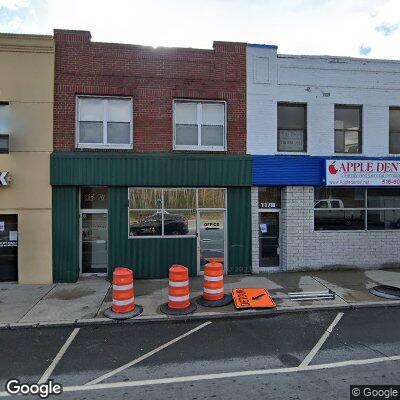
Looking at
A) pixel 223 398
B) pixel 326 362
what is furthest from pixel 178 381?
pixel 326 362

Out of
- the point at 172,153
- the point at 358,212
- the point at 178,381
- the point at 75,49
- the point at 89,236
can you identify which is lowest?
the point at 178,381

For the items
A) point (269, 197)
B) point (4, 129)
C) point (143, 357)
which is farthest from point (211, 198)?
point (4, 129)

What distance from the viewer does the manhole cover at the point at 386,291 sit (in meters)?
8.31

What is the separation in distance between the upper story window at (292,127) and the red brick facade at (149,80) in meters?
1.44

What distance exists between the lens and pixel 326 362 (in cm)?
516

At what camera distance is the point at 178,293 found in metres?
7.44

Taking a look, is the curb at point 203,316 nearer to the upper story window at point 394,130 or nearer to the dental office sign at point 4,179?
the dental office sign at point 4,179

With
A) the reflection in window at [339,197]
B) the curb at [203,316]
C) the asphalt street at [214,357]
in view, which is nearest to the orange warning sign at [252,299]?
the curb at [203,316]

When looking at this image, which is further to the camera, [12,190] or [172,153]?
[172,153]

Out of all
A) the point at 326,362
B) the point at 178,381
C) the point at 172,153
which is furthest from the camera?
the point at 172,153

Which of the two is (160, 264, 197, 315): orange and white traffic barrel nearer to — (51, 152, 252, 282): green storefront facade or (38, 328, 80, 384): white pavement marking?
(38, 328, 80, 384): white pavement marking

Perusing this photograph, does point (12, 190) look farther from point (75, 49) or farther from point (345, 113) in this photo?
point (345, 113)

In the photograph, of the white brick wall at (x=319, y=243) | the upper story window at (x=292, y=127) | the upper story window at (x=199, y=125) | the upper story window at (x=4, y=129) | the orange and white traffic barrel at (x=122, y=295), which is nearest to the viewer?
the orange and white traffic barrel at (x=122, y=295)

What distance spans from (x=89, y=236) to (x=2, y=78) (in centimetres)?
567
